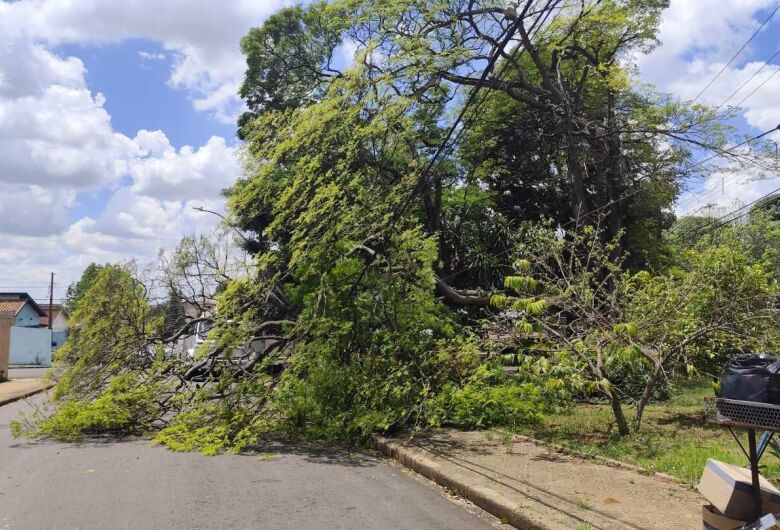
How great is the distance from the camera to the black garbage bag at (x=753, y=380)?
157 inches

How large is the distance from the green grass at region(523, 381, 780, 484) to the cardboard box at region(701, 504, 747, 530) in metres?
2.19

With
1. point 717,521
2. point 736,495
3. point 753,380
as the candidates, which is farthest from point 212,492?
point 753,380

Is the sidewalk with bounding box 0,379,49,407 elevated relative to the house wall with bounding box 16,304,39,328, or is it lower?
lower

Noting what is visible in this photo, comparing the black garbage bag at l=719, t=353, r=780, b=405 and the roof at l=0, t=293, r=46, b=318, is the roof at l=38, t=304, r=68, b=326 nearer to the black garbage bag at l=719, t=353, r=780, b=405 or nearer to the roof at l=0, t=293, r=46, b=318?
the roof at l=0, t=293, r=46, b=318

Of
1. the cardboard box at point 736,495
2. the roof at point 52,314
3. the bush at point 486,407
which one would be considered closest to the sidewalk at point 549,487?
the cardboard box at point 736,495

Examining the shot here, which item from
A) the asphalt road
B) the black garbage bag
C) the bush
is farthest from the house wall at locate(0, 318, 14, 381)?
the black garbage bag

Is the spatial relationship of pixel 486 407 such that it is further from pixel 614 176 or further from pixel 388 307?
pixel 614 176

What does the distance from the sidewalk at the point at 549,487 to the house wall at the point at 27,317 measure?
183 feet

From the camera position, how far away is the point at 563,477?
714 centimetres

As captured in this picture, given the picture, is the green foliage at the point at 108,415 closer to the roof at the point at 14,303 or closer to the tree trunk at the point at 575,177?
the tree trunk at the point at 575,177

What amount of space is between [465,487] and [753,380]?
3.70 m

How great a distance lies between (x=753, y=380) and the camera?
4070 millimetres

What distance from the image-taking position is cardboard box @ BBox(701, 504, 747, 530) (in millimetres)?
4301

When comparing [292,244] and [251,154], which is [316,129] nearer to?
[251,154]
